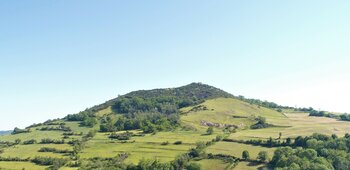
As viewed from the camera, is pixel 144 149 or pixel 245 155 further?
pixel 144 149

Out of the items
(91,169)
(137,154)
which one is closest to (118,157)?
(137,154)

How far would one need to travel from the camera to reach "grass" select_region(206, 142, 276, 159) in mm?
156875

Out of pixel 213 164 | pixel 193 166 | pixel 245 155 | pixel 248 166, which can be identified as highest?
pixel 245 155

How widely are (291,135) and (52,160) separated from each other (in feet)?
393

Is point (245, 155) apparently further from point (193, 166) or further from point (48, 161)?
point (48, 161)

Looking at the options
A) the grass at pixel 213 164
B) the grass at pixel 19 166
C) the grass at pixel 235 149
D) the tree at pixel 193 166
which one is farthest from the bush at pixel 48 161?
the grass at pixel 235 149

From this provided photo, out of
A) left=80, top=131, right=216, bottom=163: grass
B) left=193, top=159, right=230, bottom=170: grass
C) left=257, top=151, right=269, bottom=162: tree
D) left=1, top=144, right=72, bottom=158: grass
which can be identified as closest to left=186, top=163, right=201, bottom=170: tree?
left=193, top=159, right=230, bottom=170: grass

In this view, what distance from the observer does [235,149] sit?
166 metres

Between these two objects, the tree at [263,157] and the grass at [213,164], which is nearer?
the grass at [213,164]

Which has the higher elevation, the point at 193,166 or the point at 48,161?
the point at 48,161

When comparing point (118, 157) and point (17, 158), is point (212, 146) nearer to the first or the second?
point (118, 157)

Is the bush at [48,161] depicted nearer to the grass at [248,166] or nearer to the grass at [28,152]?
the grass at [28,152]

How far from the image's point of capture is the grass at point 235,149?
15688 cm

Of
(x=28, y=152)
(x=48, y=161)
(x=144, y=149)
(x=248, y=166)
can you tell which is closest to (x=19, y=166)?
(x=48, y=161)
